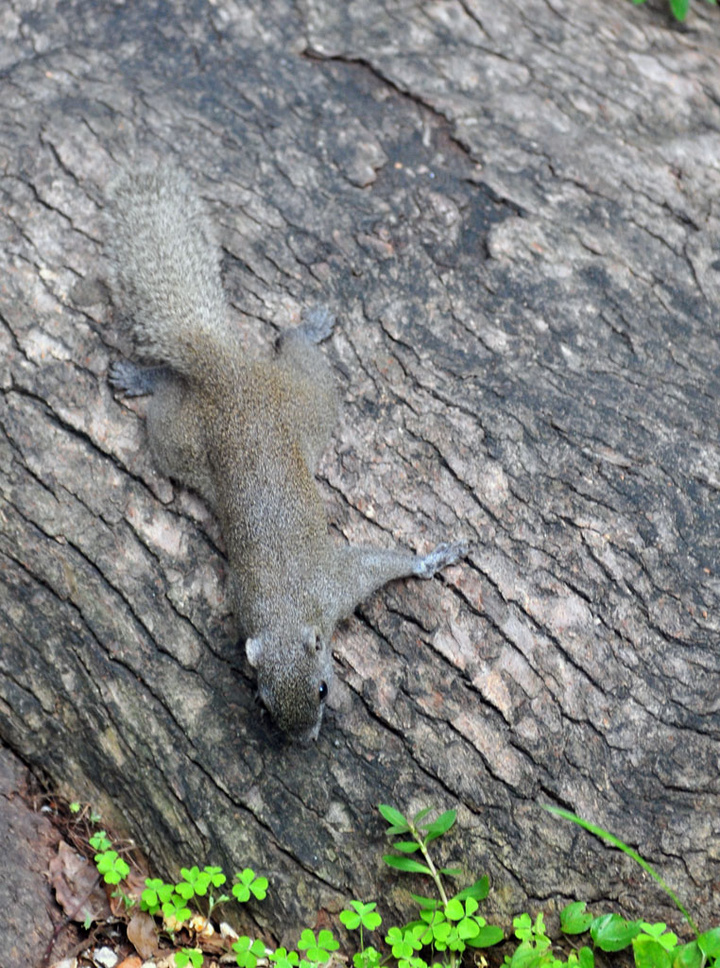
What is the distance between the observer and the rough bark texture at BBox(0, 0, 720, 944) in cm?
349

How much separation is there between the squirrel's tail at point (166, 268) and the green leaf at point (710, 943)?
301 cm

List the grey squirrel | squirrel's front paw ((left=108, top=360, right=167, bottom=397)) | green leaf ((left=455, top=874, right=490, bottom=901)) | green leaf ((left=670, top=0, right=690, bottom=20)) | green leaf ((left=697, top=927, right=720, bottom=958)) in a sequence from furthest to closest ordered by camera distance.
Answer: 1. green leaf ((left=670, top=0, right=690, bottom=20))
2. squirrel's front paw ((left=108, top=360, right=167, bottom=397))
3. the grey squirrel
4. green leaf ((left=455, top=874, right=490, bottom=901))
5. green leaf ((left=697, top=927, right=720, bottom=958))

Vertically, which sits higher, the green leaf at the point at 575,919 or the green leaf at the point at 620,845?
the green leaf at the point at 620,845

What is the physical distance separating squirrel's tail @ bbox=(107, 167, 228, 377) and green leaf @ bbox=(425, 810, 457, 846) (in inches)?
86.0

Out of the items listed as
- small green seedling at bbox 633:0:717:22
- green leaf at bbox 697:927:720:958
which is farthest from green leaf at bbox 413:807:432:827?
small green seedling at bbox 633:0:717:22

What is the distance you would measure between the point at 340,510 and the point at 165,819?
4.82 ft

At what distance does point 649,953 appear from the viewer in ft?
10.2

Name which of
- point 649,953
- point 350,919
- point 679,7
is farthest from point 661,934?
point 679,7

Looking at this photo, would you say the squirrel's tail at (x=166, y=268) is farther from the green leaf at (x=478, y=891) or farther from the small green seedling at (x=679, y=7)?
the small green seedling at (x=679, y=7)

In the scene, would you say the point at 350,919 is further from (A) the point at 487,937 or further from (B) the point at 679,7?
(B) the point at 679,7

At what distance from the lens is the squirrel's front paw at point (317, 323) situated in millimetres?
4285

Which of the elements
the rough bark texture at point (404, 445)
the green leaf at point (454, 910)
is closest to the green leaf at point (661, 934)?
the rough bark texture at point (404, 445)

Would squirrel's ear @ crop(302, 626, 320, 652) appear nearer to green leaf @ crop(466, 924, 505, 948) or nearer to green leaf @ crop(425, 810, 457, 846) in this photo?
green leaf @ crop(425, 810, 457, 846)

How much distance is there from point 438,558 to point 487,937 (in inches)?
56.4
